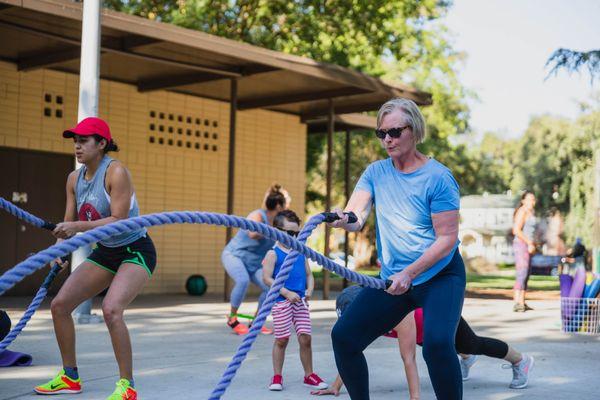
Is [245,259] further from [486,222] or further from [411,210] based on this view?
[486,222]

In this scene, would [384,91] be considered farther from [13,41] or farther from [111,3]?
[111,3]

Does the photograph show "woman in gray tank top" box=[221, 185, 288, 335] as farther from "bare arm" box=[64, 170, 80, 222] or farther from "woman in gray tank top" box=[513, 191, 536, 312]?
"woman in gray tank top" box=[513, 191, 536, 312]

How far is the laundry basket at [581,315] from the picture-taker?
1108cm

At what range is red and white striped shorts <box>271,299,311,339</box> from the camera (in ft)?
23.6

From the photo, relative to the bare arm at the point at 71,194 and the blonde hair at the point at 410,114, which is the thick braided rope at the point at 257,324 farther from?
the bare arm at the point at 71,194

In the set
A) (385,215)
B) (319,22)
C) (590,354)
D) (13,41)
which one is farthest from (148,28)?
(319,22)

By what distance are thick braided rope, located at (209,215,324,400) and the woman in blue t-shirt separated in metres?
0.36

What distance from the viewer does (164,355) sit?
8656 mm

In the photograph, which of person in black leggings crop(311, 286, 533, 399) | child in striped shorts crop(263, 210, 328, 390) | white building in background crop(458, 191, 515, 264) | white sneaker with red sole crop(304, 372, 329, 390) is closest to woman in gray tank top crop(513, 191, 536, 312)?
child in striped shorts crop(263, 210, 328, 390)

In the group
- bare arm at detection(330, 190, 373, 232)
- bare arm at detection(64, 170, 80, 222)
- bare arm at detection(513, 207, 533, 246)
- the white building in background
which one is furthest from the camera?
the white building in background

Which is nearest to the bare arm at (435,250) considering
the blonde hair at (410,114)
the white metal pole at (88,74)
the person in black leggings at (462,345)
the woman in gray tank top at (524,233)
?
the blonde hair at (410,114)

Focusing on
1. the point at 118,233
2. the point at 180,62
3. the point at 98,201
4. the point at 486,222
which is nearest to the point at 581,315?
the point at 98,201

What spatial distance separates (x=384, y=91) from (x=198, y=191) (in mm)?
4472

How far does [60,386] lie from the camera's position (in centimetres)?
638
